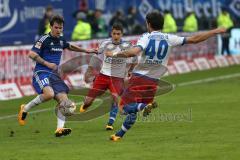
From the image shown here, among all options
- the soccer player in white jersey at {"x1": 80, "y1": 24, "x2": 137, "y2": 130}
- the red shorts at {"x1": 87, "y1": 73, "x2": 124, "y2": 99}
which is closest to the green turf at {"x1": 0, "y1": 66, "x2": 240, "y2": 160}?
the soccer player in white jersey at {"x1": 80, "y1": 24, "x2": 137, "y2": 130}

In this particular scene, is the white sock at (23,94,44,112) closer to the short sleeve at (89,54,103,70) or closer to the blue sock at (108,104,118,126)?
the blue sock at (108,104,118,126)

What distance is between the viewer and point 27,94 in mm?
25734

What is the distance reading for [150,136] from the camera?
16.3 meters

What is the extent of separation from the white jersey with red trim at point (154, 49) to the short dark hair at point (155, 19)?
0.12 metres

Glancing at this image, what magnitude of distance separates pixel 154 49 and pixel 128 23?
75.5 feet

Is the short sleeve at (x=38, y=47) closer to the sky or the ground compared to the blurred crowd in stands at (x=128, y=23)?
closer to the sky

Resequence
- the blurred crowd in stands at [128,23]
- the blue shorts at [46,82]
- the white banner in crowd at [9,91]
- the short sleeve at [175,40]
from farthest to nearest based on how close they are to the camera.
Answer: the blurred crowd in stands at [128,23]
the white banner in crowd at [9,91]
the blue shorts at [46,82]
the short sleeve at [175,40]

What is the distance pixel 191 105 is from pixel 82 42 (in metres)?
7.61

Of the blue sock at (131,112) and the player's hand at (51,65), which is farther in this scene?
the player's hand at (51,65)

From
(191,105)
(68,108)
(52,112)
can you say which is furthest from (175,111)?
(68,108)

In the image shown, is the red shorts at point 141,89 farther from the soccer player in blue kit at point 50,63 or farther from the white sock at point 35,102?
the white sock at point 35,102

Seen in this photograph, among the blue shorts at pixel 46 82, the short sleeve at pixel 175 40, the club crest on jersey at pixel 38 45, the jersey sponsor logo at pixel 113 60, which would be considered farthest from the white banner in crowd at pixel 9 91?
the short sleeve at pixel 175 40

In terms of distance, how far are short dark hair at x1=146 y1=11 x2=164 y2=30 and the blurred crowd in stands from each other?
51.7 feet

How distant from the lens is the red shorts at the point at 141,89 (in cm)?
1572
